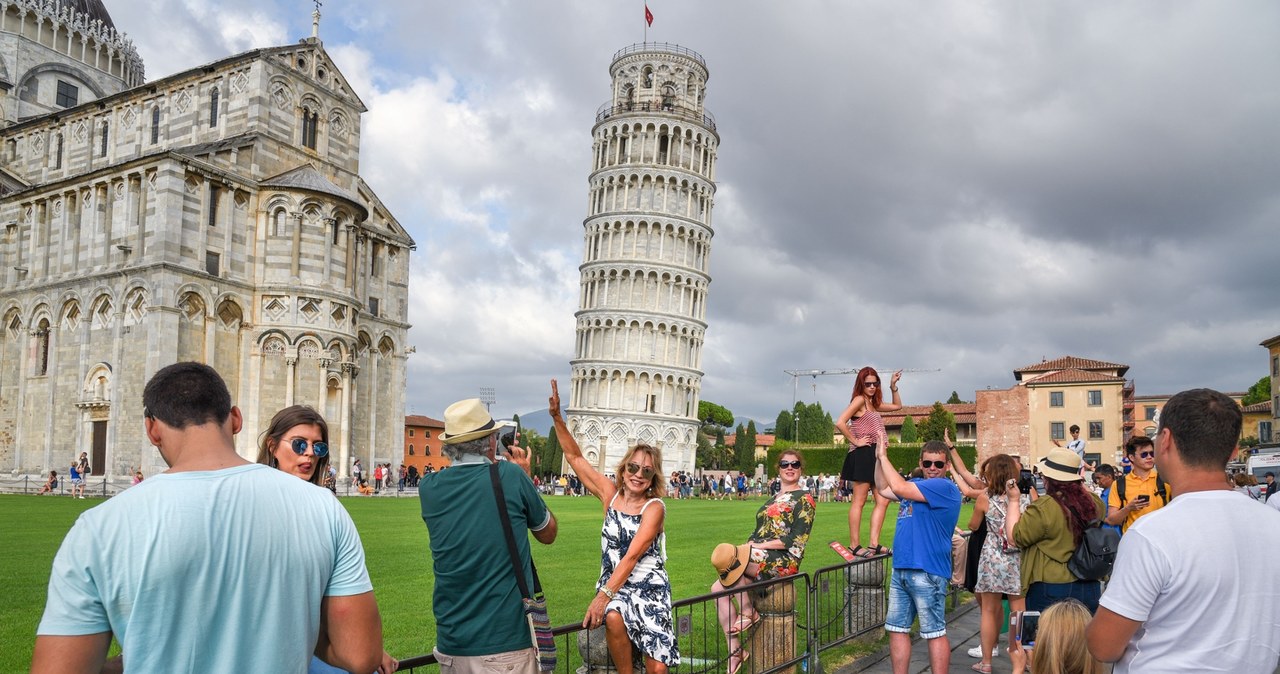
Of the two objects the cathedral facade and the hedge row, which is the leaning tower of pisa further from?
the cathedral facade

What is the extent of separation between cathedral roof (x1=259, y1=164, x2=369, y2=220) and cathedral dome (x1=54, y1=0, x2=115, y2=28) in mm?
24718

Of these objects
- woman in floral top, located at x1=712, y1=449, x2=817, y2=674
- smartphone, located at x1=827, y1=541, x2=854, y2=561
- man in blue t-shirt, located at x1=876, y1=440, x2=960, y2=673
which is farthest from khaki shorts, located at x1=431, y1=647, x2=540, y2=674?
smartphone, located at x1=827, y1=541, x2=854, y2=561

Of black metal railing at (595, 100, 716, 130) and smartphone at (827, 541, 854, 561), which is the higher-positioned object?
black metal railing at (595, 100, 716, 130)

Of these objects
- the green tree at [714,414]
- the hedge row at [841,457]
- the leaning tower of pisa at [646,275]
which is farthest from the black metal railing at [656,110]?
the green tree at [714,414]

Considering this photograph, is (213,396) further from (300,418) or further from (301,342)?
(301,342)

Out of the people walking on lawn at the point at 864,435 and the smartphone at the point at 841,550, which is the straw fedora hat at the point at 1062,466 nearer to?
the smartphone at the point at 841,550

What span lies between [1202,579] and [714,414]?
383 ft

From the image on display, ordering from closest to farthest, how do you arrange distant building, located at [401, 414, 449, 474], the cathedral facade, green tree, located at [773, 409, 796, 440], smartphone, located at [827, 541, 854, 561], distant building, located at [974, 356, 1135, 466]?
smartphone, located at [827, 541, 854, 561], the cathedral facade, distant building, located at [974, 356, 1135, 466], distant building, located at [401, 414, 449, 474], green tree, located at [773, 409, 796, 440]

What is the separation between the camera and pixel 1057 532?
21.2 feet

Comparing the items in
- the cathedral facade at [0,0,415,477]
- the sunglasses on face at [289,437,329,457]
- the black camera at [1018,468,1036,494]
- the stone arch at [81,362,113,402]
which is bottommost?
the black camera at [1018,468,1036,494]

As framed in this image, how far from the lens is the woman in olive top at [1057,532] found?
6.45 metres

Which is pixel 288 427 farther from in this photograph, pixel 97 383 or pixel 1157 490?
Answer: pixel 97 383

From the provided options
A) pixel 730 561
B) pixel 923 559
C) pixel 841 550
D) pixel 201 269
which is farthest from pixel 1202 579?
pixel 201 269

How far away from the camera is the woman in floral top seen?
7230 millimetres
